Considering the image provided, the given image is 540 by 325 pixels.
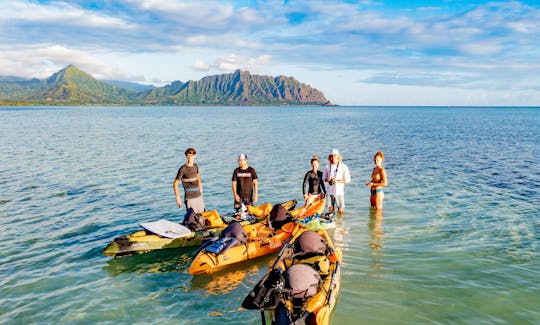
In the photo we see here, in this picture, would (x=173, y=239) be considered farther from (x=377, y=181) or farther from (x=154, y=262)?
(x=377, y=181)

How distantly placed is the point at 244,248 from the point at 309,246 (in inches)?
99.6

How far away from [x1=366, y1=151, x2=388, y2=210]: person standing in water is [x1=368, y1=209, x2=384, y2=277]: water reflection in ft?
1.53

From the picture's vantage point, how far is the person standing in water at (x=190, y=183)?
14.0m

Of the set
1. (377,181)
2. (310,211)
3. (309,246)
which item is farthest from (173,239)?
(377,181)

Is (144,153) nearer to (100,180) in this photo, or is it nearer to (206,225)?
(100,180)

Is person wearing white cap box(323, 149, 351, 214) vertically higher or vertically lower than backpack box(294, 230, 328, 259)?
higher

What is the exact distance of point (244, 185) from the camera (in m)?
14.8

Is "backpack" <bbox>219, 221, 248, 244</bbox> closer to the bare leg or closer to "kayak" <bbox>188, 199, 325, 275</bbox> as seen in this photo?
"kayak" <bbox>188, 199, 325, 275</bbox>

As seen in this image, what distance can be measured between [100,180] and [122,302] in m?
17.3

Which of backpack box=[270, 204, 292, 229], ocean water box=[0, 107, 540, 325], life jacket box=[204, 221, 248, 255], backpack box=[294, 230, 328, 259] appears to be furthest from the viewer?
backpack box=[270, 204, 292, 229]

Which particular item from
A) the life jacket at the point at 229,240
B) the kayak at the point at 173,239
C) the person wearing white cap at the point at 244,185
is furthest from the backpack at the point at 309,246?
the person wearing white cap at the point at 244,185

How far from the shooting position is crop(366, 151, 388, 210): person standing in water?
15.6 m

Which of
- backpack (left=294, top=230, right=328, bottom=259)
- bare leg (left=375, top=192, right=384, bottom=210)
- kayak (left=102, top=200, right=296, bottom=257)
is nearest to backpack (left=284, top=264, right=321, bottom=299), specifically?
backpack (left=294, top=230, right=328, bottom=259)

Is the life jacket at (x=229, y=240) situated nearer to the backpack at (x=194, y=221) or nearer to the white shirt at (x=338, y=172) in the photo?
the backpack at (x=194, y=221)
